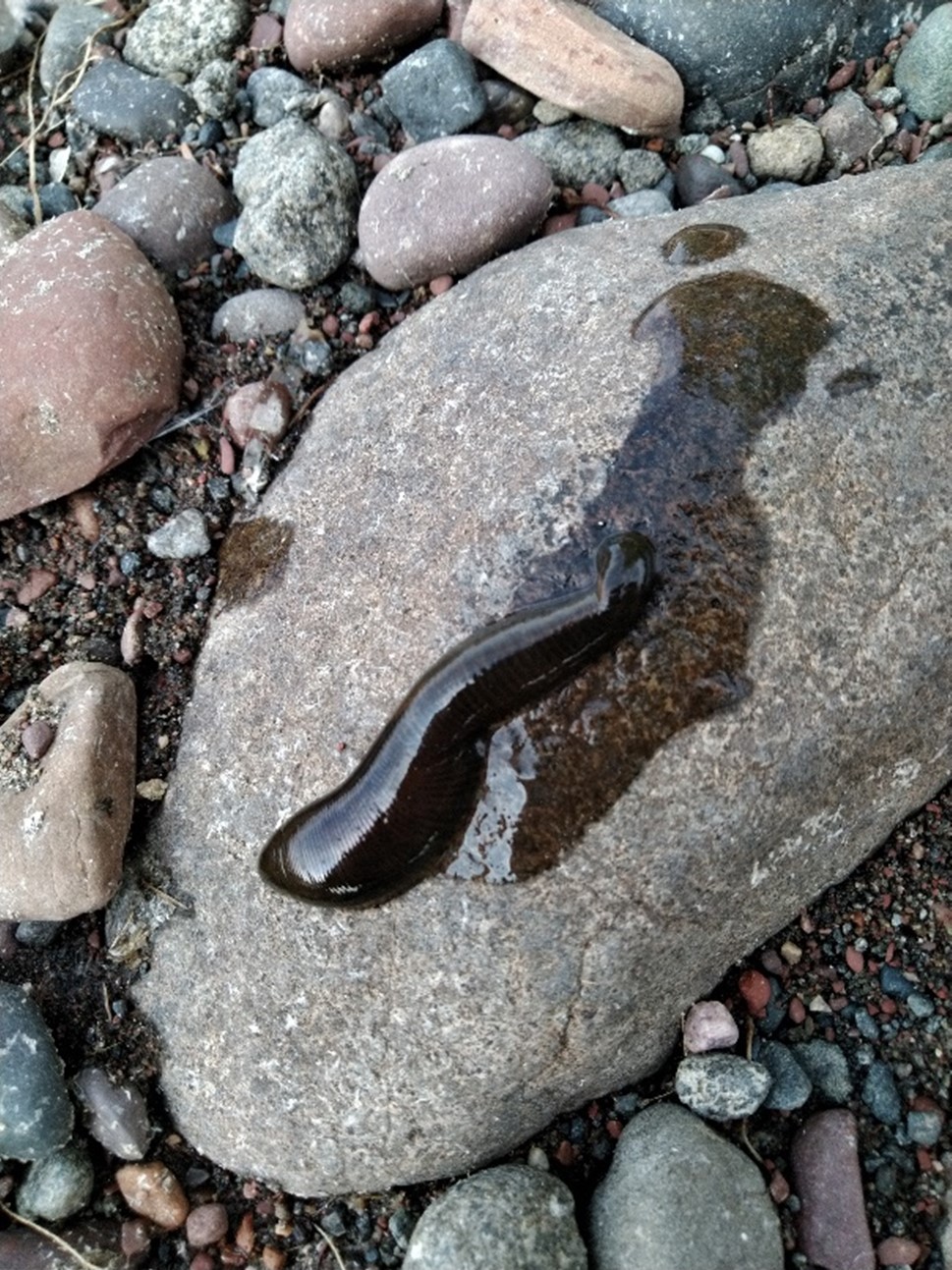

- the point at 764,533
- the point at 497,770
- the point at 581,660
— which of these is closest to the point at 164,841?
the point at 497,770

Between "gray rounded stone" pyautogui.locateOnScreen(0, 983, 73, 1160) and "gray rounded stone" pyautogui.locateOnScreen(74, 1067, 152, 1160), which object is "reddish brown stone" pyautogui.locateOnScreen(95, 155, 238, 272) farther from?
"gray rounded stone" pyautogui.locateOnScreen(74, 1067, 152, 1160)

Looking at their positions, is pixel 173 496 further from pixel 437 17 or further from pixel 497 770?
pixel 437 17

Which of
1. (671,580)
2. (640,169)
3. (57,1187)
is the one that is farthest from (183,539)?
(640,169)

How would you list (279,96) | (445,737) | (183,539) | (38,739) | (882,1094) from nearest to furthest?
(445,737)
(882,1094)
(38,739)
(183,539)
(279,96)

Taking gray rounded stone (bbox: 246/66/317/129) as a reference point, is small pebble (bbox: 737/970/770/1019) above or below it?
below

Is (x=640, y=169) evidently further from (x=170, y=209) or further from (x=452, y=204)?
(x=170, y=209)

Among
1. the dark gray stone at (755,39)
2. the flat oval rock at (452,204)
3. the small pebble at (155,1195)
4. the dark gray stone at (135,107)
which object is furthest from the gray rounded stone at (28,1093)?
the dark gray stone at (755,39)

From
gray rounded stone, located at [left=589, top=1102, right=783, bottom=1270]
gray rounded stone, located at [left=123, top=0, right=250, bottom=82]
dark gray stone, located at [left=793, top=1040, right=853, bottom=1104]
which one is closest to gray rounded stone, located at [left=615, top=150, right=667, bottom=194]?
gray rounded stone, located at [left=123, top=0, right=250, bottom=82]
